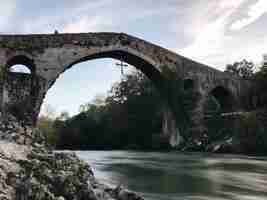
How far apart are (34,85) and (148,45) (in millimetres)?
7148

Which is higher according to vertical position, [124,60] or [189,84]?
[124,60]

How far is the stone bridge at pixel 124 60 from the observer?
59.0ft

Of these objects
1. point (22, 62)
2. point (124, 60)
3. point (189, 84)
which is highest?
point (124, 60)

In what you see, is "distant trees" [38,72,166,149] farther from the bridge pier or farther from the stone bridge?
the stone bridge

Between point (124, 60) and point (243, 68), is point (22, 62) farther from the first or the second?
point (243, 68)

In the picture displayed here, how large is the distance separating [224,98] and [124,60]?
25.5 feet

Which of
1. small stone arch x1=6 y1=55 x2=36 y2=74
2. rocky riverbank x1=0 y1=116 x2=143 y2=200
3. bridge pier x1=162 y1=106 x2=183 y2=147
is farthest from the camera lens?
bridge pier x1=162 y1=106 x2=183 y2=147

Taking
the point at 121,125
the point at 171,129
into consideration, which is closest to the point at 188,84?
the point at 171,129

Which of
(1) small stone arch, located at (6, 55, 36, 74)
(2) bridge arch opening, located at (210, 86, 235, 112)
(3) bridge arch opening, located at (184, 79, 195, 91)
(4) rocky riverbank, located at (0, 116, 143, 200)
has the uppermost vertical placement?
(1) small stone arch, located at (6, 55, 36, 74)

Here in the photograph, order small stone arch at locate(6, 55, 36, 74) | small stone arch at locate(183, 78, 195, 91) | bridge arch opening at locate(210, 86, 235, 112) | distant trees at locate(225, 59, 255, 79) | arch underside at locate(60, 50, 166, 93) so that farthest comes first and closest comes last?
distant trees at locate(225, 59, 255, 79) < bridge arch opening at locate(210, 86, 235, 112) < small stone arch at locate(183, 78, 195, 91) < arch underside at locate(60, 50, 166, 93) < small stone arch at locate(6, 55, 36, 74)

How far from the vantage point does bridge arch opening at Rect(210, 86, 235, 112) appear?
24516 millimetres

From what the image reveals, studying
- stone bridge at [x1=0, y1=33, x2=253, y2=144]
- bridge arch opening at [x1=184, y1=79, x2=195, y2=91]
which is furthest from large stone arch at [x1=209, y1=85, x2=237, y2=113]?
bridge arch opening at [x1=184, y1=79, x2=195, y2=91]

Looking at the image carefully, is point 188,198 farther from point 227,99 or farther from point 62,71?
point 227,99

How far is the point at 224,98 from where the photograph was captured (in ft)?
82.9
